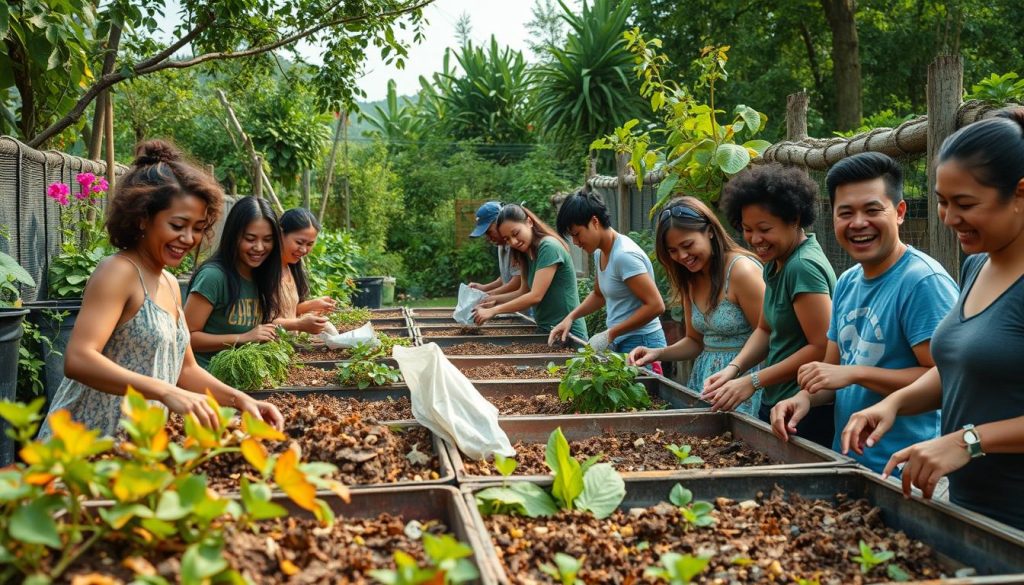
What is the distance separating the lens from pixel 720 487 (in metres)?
1.91

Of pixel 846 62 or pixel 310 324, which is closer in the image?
pixel 310 324

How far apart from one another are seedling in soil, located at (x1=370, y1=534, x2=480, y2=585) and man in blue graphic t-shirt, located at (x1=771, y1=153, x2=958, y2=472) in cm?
123

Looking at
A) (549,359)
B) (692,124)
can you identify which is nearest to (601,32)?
(692,124)

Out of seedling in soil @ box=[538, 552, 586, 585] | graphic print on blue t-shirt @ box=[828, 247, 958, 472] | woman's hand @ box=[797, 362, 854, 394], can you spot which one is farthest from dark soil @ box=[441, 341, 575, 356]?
seedling in soil @ box=[538, 552, 586, 585]

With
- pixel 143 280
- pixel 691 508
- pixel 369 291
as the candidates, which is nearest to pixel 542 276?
pixel 143 280

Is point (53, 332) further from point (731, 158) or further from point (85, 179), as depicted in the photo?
point (731, 158)

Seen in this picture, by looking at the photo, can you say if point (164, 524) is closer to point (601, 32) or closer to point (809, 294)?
point (809, 294)

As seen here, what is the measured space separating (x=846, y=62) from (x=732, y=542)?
12456 mm

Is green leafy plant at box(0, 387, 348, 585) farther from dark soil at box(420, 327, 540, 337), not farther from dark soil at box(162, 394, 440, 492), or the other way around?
dark soil at box(420, 327, 540, 337)

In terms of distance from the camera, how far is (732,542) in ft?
5.47

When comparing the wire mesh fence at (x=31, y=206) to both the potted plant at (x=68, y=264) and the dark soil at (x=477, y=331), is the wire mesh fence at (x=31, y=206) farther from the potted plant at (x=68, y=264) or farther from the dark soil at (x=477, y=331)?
the dark soil at (x=477, y=331)

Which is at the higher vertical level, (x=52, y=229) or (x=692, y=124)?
(x=692, y=124)

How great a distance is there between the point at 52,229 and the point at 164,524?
482cm

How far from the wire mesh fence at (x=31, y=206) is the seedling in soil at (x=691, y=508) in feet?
13.3
